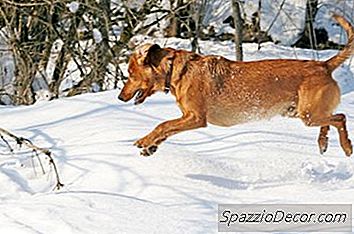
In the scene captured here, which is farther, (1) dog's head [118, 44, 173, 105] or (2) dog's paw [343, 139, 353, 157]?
(2) dog's paw [343, 139, 353, 157]

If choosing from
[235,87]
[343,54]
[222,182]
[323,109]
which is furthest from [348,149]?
[222,182]

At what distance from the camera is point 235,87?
17.3 feet

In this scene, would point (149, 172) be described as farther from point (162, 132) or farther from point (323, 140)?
point (323, 140)

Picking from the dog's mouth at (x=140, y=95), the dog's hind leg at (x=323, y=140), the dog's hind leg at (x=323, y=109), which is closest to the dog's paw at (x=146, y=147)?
the dog's mouth at (x=140, y=95)

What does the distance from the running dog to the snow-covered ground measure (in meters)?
0.23

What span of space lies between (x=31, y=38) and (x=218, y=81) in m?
5.01

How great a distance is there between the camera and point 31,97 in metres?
9.81

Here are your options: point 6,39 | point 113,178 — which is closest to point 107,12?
point 6,39

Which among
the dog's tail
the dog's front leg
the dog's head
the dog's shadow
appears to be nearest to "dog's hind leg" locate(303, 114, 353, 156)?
the dog's tail

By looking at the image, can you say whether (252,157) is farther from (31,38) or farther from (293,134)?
(31,38)

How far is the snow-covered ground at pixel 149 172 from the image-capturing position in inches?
161

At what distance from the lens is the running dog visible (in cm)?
513

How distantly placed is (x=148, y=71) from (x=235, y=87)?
0.60 m

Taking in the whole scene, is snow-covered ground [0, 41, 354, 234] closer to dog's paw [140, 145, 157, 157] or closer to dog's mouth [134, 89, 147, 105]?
dog's paw [140, 145, 157, 157]
